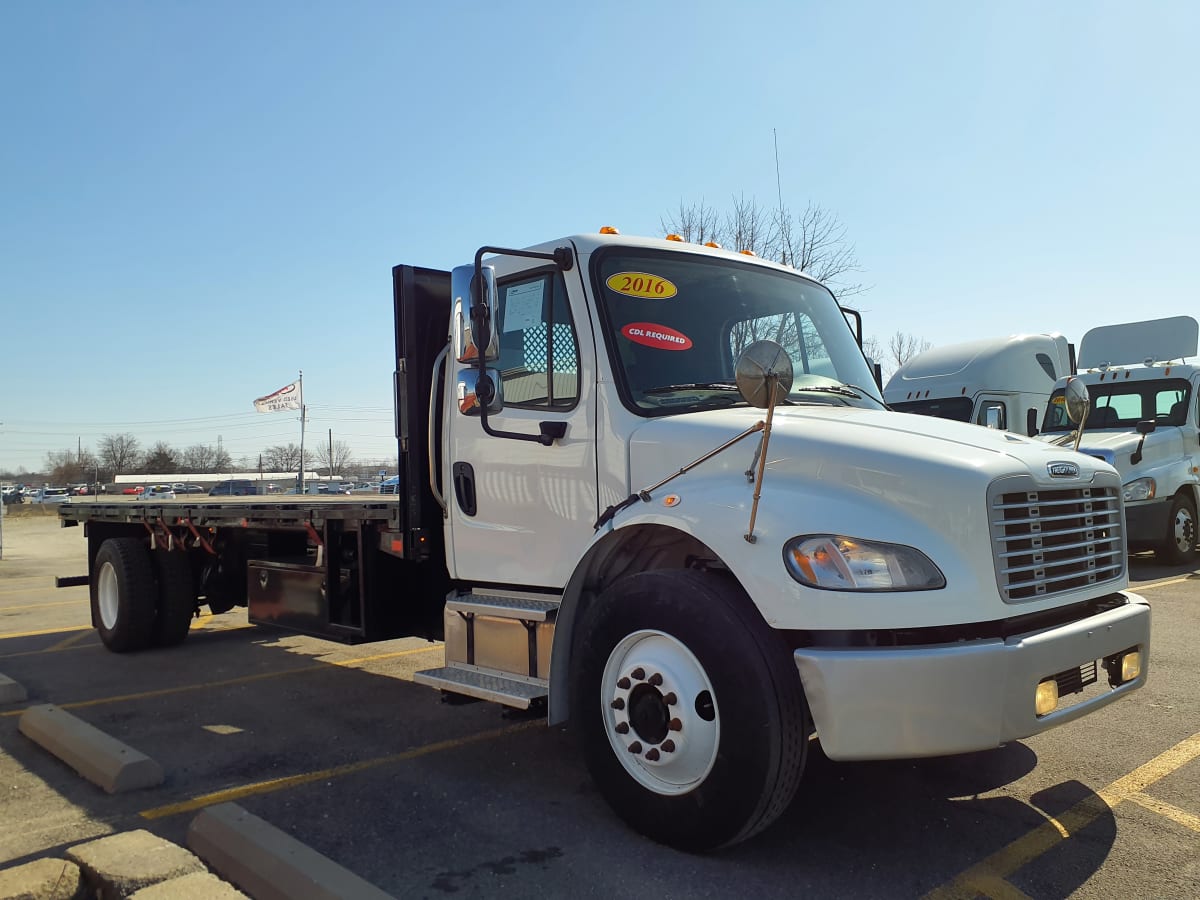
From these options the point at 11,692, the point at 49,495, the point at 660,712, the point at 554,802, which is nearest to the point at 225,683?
the point at 11,692

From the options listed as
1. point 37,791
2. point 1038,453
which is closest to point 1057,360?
point 1038,453

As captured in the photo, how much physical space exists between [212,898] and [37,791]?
6.45ft

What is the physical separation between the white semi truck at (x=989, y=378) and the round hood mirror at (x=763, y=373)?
10.6 m

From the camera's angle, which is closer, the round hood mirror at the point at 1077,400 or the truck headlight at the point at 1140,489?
the round hood mirror at the point at 1077,400

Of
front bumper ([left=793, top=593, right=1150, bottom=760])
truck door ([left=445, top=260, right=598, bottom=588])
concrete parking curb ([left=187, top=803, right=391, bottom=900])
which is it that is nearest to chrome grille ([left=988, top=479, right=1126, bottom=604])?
front bumper ([left=793, top=593, right=1150, bottom=760])

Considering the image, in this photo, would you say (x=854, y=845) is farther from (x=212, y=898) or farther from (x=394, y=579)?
(x=394, y=579)

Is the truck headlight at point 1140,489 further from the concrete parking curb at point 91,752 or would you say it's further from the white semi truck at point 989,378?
the concrete parking curb at point 91,752

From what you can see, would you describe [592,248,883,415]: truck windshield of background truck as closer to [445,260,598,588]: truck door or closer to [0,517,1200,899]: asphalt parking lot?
[445,260,598,588]: truck door

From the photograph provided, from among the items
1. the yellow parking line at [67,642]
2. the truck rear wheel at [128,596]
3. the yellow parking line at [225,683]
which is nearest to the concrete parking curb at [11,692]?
the yellow parking line at [225,683]

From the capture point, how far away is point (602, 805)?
13.3 feet

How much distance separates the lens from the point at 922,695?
2.97 m

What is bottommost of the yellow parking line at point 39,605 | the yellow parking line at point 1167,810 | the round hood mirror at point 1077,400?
the yellow parking line at point 39,605

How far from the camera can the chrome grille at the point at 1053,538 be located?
3.20 m

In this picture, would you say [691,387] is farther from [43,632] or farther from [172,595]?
[43,632]
